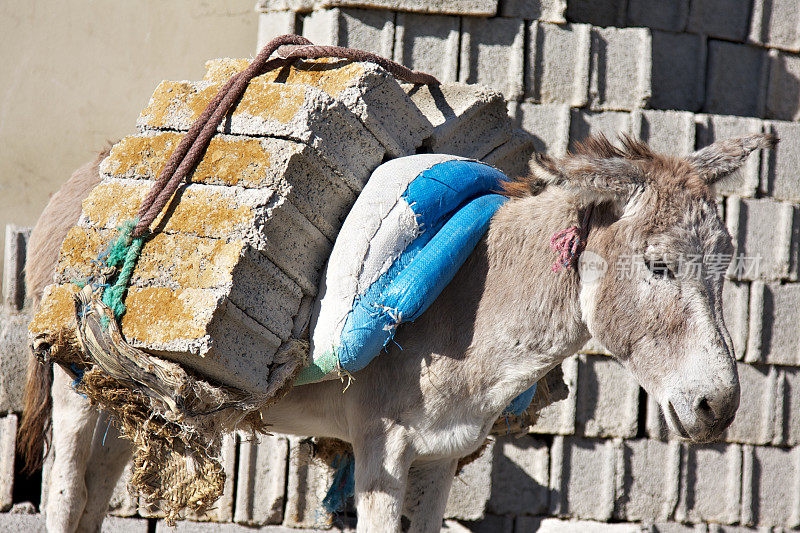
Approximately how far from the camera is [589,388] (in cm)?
408

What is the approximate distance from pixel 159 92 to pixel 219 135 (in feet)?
1.23

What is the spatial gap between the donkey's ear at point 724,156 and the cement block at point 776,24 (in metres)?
2.47

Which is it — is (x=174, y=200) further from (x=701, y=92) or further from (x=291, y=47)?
(x=701, y=92)

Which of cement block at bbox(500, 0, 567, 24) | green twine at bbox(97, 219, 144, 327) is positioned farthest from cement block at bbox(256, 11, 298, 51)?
green twine at bbox(97, 219, 144, 327)

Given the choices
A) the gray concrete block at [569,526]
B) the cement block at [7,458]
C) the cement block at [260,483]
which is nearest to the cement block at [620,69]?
the gray concrete block at [569,526]

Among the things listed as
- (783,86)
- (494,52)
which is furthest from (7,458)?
(783,86)

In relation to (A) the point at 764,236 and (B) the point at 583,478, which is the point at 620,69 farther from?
(B) the point at 583,478

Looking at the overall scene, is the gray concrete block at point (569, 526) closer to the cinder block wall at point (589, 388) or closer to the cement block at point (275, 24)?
the cinder block wall at point (589, 388)

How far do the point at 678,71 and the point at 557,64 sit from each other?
888 millimetres

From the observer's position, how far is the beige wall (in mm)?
4227

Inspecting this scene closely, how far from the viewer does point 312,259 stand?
2.32 m

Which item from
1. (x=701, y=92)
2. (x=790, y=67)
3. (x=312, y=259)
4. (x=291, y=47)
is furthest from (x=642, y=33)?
(x=312, y=259)

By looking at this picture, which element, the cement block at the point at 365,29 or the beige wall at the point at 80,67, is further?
the beige wall at the point at 80,67

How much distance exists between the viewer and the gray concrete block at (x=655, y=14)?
4406mm
